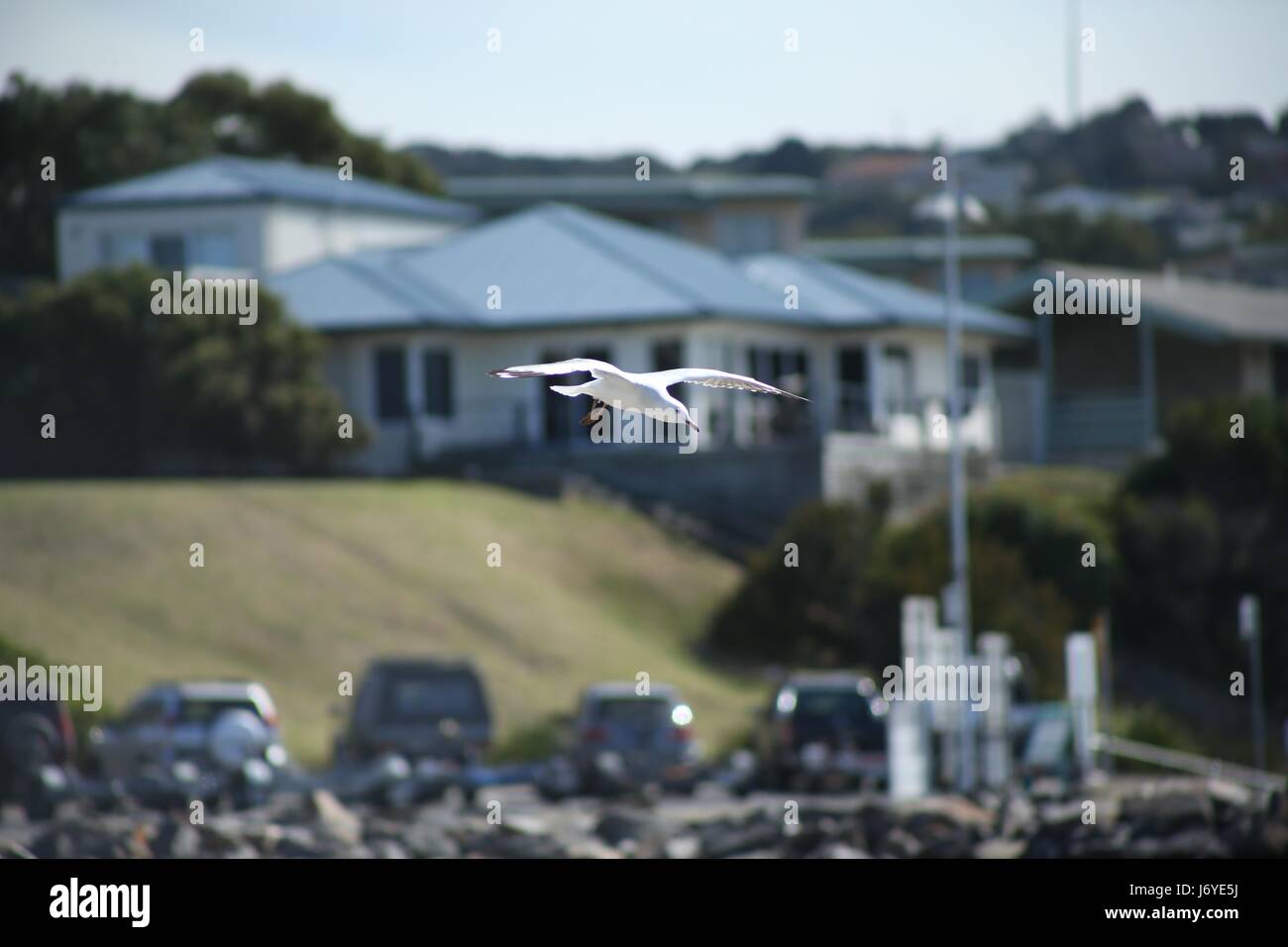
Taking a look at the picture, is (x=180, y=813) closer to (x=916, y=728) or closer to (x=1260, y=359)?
(x=916, y=728)

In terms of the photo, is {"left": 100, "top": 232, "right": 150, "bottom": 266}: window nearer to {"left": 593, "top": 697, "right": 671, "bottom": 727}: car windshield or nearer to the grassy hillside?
the grassy hillside

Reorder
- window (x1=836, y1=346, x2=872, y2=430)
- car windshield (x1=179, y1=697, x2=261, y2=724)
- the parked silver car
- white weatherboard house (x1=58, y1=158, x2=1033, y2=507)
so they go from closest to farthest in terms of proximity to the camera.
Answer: the parked silver car, car windshield (x1=179, y1=697, x2=261, y2=724), white weatherboard house (x1=58, y1=158, x2=1033, y2=507), window (x1=836, y1=346, x2=872, y2=430)

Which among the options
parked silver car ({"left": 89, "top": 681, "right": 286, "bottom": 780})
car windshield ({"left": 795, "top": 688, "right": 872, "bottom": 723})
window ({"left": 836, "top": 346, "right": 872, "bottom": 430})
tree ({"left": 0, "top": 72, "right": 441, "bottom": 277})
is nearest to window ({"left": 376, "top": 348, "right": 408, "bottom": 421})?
window ({"left": 836, "top": 346, "right": 872, "bottom": 430})

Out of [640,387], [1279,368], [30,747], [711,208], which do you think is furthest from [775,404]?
[640,387]

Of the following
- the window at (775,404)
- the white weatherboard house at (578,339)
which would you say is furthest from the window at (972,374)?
the window at (775,404)

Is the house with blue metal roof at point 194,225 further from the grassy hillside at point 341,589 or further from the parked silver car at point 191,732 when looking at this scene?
the parked silver car at point 191,732

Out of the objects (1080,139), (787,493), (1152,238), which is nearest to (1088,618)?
(787,493)
